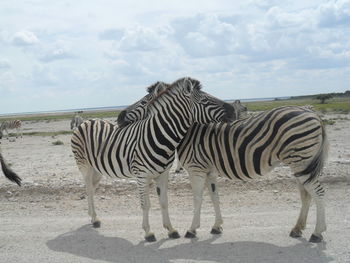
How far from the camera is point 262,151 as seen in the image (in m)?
6.25

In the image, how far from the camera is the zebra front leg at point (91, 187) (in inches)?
303

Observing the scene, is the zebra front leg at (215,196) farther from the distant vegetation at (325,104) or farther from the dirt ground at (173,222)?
the distant vegetation at (325,104)

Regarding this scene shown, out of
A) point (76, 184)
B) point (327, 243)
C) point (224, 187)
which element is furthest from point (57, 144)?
point (327, 243)

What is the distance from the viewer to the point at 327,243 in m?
6.06

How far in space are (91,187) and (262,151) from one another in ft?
12.4

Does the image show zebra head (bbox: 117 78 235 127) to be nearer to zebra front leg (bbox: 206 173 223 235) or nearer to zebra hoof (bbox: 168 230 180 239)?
zebra front leg (bbox: 206 173 223 235)

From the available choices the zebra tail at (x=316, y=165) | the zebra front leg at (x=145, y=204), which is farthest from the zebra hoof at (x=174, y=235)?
the zebra tail at (x=316, y=165)

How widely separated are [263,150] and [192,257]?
6.51ft

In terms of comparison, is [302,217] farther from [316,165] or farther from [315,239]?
[316,165]

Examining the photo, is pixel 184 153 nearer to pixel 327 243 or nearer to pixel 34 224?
pixel 327 243

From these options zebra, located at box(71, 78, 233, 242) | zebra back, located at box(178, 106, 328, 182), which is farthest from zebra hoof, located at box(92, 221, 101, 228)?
zebra back, located at box(178, 106, 328, 182)

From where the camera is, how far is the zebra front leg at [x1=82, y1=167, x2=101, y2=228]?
7.71 m

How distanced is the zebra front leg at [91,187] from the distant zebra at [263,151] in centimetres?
203

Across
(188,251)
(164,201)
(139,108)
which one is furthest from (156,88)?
(188,251)
